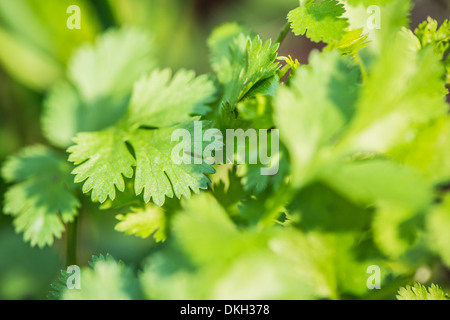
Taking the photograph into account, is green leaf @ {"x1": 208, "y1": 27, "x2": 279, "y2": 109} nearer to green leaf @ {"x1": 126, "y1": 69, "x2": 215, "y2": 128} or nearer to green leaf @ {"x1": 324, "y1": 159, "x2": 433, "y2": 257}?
green leaf @ {"x1": 126, "y1": 69, "x2": 215, "y2": 128}

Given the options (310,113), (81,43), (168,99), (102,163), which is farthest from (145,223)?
(81,43)

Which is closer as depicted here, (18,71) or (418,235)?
(418,235)

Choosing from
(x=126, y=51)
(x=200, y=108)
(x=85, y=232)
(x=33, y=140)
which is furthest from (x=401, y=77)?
(x=33, y=140)

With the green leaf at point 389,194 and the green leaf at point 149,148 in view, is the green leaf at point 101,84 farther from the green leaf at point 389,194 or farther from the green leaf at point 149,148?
the green leaf at point 389,194

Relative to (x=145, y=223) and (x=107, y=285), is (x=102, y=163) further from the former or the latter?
(x=107, y=285)

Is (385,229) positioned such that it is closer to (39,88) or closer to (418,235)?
(418,235)

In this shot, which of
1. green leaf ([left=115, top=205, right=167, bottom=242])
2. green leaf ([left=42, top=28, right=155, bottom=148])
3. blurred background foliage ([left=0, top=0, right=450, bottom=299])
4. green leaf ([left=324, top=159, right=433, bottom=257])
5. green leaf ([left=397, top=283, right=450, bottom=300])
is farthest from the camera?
blurred background foliage ([left=0, top=0, right=450, bottom=299])

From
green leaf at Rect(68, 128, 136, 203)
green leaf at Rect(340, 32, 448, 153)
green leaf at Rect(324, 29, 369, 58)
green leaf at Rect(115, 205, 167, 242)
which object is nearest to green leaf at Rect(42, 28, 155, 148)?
green leaf at Rect(68, 128, 136, 203)
